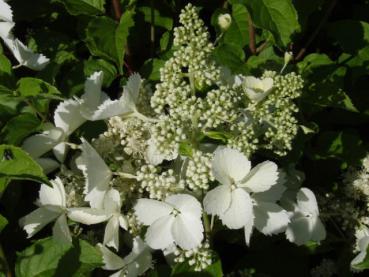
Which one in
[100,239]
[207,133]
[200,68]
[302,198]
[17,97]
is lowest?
[100,239]

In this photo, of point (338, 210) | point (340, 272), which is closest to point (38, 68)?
point (338, 210)

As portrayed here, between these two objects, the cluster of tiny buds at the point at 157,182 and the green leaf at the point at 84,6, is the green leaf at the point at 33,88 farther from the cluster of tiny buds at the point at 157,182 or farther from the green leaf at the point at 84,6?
the cluster of tiny buds at the point at 157,182

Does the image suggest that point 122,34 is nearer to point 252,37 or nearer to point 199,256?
point 252,37

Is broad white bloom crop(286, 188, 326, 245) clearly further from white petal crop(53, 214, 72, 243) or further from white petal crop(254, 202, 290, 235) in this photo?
white petal crop(53, 214, 72, 243)

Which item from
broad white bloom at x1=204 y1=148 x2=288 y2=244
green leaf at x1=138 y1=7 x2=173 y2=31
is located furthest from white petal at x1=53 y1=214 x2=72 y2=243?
green leaf at x1=138 y1=7 x2=173 y2=31

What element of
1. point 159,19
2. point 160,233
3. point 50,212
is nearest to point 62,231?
point 50,212

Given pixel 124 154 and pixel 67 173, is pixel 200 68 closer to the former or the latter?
pixel 124 154
